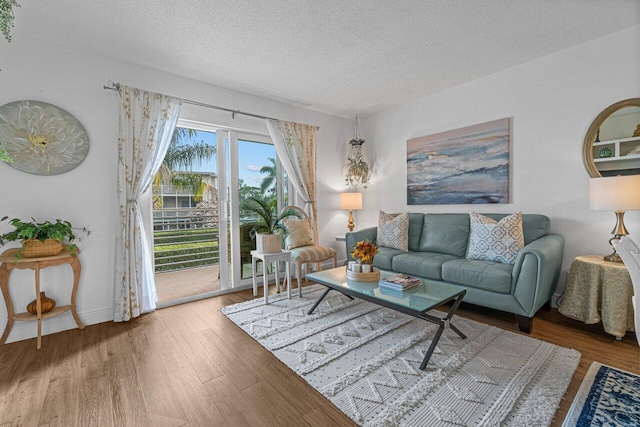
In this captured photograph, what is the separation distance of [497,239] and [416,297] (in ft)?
4.46

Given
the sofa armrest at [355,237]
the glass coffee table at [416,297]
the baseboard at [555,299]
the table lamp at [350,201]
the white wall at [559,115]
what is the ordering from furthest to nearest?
the table lamp at [350,201] < the sofa armrest at [355,237] < the baseboard at [555,299] < the white wall at [559,115] < the glass coffee table at [416,297]

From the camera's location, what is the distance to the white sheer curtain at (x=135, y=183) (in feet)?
9.17

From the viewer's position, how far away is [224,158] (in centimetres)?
367

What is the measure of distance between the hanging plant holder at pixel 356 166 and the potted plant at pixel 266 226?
1335 mm

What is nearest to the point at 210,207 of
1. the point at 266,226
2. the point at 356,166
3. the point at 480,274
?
the point at 266,226

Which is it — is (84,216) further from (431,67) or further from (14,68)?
(431,67)

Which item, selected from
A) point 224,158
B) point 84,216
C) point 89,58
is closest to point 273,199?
point 224,158

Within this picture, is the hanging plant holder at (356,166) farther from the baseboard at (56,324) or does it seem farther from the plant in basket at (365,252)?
the baseboard at (56,324)

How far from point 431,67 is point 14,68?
393cm

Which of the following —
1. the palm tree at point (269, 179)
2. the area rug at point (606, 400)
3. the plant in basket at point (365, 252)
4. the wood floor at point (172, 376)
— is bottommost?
the wood floor at point (172, 376)

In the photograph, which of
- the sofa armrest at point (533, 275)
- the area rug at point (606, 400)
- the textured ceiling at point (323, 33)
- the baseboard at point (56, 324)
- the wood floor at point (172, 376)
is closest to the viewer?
the area rug at point (606, 400)

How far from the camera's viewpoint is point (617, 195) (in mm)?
2242

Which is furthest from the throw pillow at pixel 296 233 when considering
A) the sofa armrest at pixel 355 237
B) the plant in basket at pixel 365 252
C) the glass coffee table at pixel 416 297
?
the plant in basket at pixel 365 252

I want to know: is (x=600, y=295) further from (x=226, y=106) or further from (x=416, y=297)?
(x=226, y=106)
